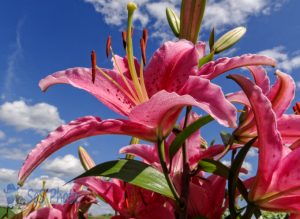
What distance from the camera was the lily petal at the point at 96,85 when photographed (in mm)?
776

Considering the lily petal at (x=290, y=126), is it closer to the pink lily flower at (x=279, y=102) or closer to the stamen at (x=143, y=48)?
the pink lily flower at (x=279, y=102)

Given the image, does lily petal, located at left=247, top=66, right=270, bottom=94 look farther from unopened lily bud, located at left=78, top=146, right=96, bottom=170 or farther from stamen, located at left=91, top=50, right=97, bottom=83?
unopened lily bud, located at left=78, top=146, right=96, bottom=170

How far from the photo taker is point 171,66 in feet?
2.59

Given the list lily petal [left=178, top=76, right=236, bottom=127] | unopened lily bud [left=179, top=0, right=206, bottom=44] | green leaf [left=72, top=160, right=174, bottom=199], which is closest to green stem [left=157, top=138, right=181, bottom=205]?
green leaf [left=72, top=160, right=174, bottom=199]

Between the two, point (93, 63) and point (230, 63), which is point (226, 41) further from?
point (93, 63)

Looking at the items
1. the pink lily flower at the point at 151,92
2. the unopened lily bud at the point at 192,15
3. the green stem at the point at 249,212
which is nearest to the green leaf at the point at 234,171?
the green stem at the point at 249,212

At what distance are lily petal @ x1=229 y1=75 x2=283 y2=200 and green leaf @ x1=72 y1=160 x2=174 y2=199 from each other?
6.1 inches

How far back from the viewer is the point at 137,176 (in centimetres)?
74

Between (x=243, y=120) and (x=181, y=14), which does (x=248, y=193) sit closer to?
(x=243, y=120)

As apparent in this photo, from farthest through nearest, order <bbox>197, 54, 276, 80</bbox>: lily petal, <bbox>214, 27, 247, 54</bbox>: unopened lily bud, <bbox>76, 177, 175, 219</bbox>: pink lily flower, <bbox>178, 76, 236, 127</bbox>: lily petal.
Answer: <bbox>214, 27, 247, 54</bbox>: unopened lily bud
<bbox>76, 177, 175, 219</bbox>: pink lily flower
<bbox>197, 54, 276, 80</bbox>: lily petal
<bbox>178, 76, 236, 127</bbox>: lily petal

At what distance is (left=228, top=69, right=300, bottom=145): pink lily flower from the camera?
30.8 inches

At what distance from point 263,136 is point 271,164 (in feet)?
→ 0.19

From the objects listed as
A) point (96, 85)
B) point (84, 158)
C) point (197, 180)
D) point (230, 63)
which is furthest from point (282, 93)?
point (84, 158)

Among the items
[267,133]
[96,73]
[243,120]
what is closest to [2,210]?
[96,73]
